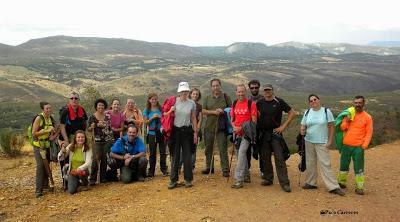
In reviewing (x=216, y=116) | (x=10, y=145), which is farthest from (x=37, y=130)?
(x=10, y=145)

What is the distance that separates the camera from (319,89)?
96.4 meters

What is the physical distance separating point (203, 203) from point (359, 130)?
115 inches

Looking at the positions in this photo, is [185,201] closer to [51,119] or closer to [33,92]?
[51,119]

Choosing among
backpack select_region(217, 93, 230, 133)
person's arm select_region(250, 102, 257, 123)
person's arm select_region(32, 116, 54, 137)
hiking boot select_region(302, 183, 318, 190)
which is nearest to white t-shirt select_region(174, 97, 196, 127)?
backpack select_region(217, 93, 230, 133)

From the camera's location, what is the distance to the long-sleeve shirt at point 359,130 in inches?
277

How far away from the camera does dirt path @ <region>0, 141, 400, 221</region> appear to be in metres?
6.12

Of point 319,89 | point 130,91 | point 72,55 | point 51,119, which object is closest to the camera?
point 51,119

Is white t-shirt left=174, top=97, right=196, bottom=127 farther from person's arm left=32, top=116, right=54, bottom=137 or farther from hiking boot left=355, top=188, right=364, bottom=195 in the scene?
hiking boot left=355, top=188, right=364, bottom=195

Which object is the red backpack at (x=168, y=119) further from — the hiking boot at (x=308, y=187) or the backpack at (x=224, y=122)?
the hiking boot at (x=308, y=187)

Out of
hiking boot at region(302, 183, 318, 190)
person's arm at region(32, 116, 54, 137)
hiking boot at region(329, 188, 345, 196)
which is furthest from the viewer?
person's arm at region(32, 116, 54, 137)

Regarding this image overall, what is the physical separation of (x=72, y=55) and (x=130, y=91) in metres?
122

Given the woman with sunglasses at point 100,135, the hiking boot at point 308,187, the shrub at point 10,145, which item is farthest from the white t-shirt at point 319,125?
the shrub at point 10,145

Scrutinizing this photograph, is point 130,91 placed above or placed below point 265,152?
below

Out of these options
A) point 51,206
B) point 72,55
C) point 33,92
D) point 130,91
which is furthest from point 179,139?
point 72,55
